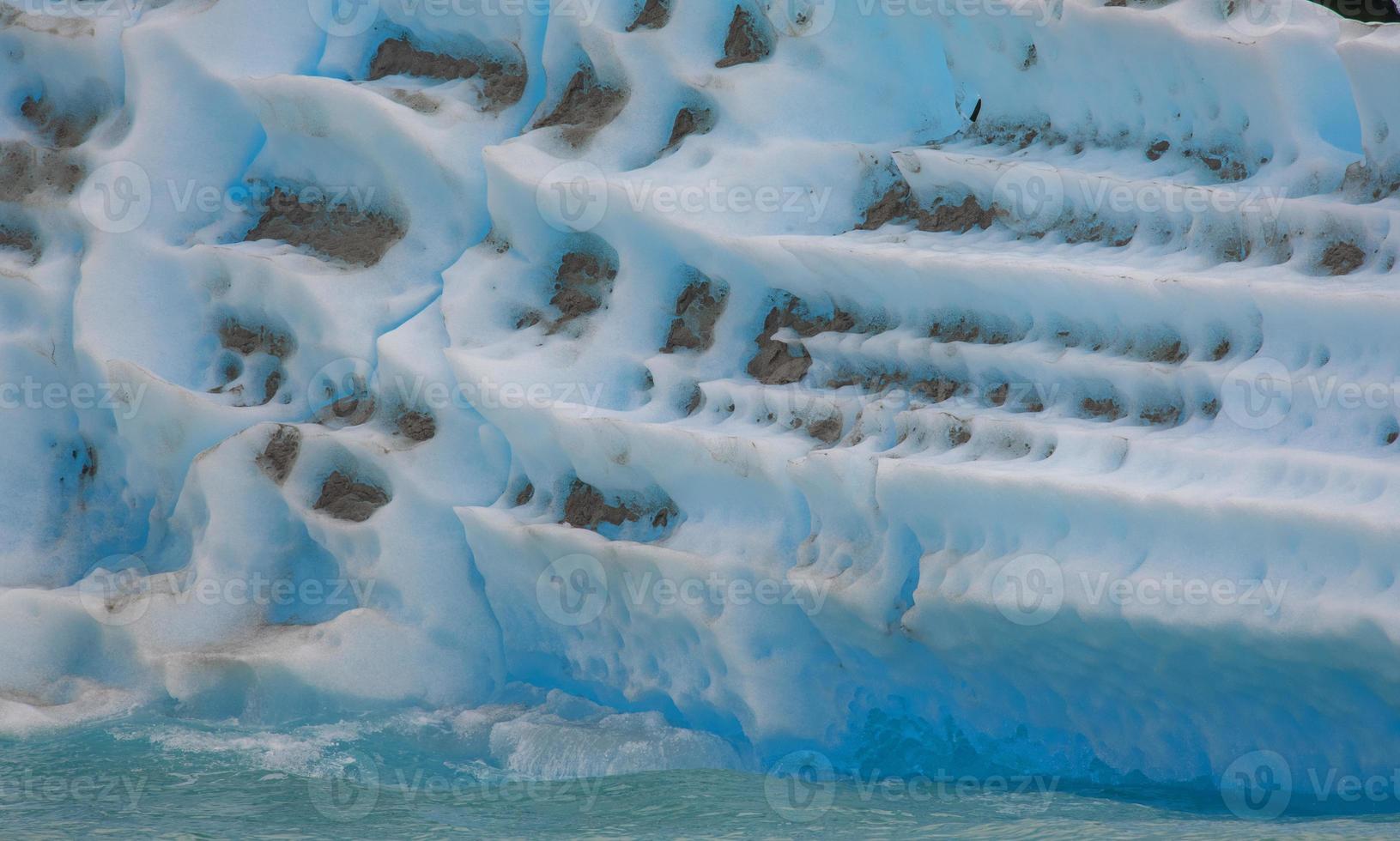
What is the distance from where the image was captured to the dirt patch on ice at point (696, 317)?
14.9 ft

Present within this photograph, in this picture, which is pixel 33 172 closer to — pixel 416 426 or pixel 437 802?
pixel 416 426

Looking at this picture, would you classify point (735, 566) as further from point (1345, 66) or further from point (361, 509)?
point (1345, 66)

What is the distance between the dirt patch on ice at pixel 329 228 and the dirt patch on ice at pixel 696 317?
101 cm

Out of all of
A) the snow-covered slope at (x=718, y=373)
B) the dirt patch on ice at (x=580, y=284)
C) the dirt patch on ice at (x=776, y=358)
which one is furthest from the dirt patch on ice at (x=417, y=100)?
the dirt patch on ice at (x=776, y=358)

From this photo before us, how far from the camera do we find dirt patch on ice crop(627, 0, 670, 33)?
479 cm

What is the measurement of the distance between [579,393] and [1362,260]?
2.13m

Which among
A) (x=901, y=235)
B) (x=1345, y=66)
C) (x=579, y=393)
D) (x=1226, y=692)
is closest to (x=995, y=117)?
(x=901, y=235)

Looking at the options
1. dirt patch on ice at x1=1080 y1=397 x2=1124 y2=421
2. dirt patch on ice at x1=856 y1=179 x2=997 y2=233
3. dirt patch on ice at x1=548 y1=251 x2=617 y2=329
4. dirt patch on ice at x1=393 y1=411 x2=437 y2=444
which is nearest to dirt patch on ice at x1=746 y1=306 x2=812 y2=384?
dirt patch on ice at x1=856 y1=179 x2=997 y2=233

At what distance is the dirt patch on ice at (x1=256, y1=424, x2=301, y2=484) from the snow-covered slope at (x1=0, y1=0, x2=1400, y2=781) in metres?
0.01

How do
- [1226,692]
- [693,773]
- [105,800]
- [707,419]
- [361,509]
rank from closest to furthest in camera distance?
[1226,692], [105,800], [693,773], [707,419], [361,509]

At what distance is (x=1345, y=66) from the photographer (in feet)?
12.4

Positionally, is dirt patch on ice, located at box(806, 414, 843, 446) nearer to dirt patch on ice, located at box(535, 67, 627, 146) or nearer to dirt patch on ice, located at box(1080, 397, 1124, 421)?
dirt patch on ice, located at box(1080, 397, 1124, 421)

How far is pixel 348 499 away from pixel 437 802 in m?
1.19

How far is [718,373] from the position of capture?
4.47 m
